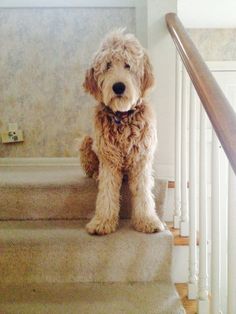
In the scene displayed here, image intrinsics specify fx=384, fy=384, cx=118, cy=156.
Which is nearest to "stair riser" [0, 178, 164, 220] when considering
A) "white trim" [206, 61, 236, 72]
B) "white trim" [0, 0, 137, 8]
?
"white trim" [0, 0, 137, 8]

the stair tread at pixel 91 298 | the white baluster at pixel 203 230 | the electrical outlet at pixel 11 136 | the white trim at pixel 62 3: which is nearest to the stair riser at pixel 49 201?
the stair tread at pixel 91 298

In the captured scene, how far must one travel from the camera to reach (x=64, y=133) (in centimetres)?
274

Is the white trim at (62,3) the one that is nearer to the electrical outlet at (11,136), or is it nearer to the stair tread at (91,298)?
the electrical outlet at (11,136)

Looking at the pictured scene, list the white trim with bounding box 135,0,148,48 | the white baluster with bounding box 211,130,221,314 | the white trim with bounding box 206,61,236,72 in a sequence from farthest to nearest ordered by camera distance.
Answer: the white trim with bounding box 206,61,236,72 → the white trim with bounding box 135,0,148,48 → the white baluster with bounding box 211,130,221,314

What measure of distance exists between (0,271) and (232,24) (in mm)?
3743

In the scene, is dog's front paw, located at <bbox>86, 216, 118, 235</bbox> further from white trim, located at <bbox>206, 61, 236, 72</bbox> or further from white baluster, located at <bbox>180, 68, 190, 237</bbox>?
white trim, located at <bbox>206, 61, 236, 72</bbox>

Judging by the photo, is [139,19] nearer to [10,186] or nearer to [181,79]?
[181,79]

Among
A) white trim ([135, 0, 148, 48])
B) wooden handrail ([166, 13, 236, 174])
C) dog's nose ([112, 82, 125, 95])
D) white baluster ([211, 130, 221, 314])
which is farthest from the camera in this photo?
white trim ([135, 0, 148, 48])

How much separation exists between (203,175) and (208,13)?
2.86 meters

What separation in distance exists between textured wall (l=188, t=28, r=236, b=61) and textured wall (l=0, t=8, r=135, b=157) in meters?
1.93

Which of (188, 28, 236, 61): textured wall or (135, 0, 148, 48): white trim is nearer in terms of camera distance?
(135, 0, 148, 48): white trim

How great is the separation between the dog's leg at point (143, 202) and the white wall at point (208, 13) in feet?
7.19

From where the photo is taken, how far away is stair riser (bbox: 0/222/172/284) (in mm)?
1552

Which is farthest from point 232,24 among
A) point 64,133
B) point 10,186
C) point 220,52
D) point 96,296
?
point 96,296
